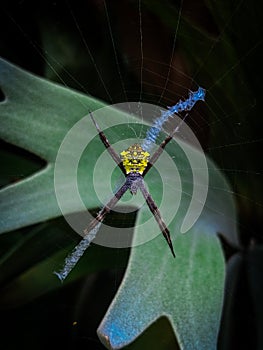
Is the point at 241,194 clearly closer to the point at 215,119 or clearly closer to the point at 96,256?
the point at 215,119

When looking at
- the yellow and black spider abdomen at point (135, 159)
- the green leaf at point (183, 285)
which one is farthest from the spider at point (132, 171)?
the green leaf at point (183, 285)

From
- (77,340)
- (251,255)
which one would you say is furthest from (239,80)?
(77,340)

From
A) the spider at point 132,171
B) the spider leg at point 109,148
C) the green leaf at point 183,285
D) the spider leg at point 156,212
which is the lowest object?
the green leaf at point 183,285

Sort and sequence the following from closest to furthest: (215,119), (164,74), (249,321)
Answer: (249,321)
(215,119)
(164,74)

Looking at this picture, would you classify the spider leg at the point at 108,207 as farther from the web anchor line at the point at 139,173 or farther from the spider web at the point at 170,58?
the spider web at the point at 170,58

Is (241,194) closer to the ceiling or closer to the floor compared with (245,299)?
closer to the ceiling

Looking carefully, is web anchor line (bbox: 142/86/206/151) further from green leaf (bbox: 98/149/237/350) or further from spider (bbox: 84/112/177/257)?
green leaf (bbox: 98/149/237/350)

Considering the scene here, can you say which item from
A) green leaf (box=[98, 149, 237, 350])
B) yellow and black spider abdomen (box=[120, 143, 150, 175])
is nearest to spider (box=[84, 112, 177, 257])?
yellow and black spider abdomen (box=[120, 143, 150, 175])

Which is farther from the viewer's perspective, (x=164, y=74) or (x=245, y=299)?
A: (x=164, y=74)

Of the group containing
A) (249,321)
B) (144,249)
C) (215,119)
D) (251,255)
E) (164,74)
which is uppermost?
(164,74)
